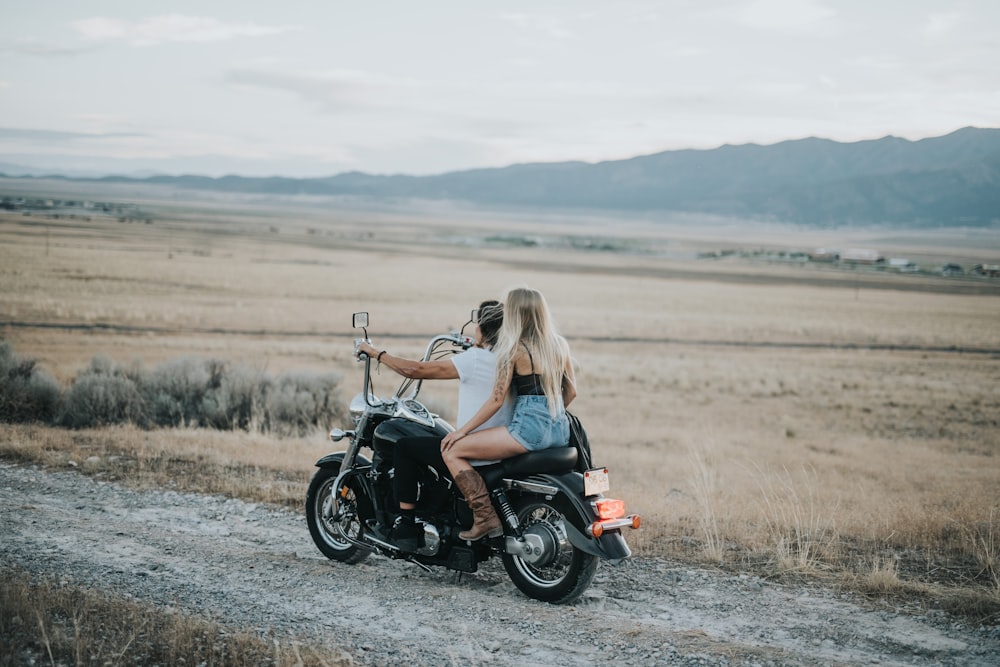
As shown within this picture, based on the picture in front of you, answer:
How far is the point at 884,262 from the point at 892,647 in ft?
409

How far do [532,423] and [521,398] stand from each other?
168 millimetres

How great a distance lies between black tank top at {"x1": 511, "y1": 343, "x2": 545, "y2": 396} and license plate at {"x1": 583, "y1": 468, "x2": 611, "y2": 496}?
56cm

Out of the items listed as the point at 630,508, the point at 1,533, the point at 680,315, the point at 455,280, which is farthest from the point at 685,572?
the point at 455,280

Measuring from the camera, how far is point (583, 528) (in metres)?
5.00

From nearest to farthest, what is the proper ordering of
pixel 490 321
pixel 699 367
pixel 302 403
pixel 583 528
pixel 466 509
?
pixel 583 528 → pixel 490 321 → pixel 466 509 → pixel 302 403 → pixel 699 367

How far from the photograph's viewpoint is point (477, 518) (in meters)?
5.30

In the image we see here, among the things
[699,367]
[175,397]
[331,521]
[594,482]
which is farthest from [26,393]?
[699,367]

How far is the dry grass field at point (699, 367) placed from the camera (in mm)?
6844

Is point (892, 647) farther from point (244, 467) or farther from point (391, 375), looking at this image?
point (391, 375)

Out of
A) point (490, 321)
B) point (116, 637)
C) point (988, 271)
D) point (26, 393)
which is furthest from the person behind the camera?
point (988, 271)

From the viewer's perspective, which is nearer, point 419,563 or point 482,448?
point 482,448

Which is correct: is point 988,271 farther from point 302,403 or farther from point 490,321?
point 490,321

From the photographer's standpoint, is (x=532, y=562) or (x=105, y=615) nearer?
(x=105, y=615)

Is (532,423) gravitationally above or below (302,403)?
above
